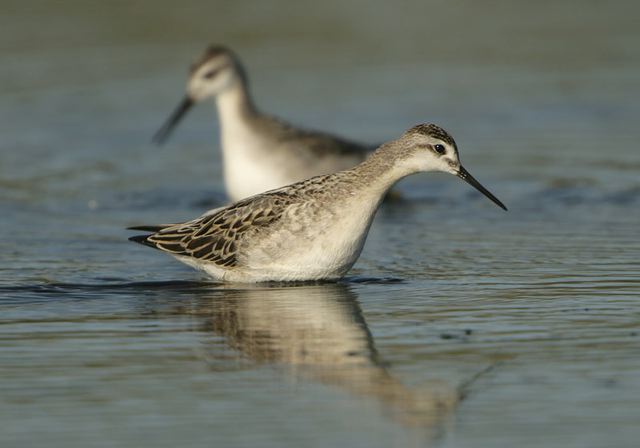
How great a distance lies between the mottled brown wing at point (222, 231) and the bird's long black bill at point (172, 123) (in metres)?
5.60

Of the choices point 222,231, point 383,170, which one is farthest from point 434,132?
point 222,231

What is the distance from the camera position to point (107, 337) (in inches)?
364

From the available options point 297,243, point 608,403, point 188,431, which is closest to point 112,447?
point 188,431

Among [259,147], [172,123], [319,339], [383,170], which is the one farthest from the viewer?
[172,123]

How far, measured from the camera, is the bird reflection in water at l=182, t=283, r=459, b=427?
7738mm

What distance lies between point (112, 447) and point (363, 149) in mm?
10236

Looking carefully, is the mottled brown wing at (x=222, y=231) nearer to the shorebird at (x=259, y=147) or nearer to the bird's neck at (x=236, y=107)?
the shorebird at (x=259, y=147)

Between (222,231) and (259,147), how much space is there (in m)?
5.06

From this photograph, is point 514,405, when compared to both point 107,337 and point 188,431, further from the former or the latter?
point 107,337

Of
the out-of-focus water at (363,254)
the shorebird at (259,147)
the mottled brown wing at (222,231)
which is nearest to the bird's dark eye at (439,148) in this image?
the out-of-focus water at (363,254)

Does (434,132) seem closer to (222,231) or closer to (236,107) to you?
(222,231)

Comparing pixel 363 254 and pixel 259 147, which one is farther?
pixel 259 147

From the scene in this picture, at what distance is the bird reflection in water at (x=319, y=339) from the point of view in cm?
774

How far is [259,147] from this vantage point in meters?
16.5
